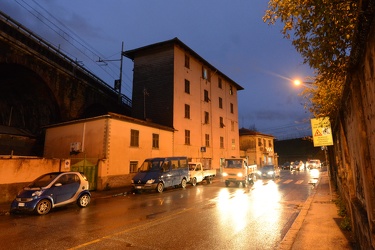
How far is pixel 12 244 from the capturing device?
6.13 metres

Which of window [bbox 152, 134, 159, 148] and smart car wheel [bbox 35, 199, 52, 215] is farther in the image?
window [bbox 152, 134, 159, 148]

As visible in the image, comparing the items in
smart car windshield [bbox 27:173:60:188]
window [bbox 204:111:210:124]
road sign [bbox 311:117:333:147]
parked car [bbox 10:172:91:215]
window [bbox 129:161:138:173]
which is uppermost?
window [bbox 204:111:210:124]

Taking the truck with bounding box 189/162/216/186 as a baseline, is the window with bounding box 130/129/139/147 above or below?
above

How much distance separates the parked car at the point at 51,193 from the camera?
9781 millimetres

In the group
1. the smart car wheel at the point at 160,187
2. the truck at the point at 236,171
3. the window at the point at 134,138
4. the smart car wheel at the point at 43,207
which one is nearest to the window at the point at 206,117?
the window at the point at 134,138

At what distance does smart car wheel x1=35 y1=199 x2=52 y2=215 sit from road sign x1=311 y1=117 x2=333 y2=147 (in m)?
11.2

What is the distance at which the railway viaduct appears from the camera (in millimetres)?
18562

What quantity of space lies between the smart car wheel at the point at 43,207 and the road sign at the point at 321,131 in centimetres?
1124

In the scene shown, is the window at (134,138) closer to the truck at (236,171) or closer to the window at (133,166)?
the window at (133,166)

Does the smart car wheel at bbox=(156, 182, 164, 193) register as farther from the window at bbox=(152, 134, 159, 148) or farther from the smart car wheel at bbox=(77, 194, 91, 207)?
the window at bbox=(152, 134, 159, 148)

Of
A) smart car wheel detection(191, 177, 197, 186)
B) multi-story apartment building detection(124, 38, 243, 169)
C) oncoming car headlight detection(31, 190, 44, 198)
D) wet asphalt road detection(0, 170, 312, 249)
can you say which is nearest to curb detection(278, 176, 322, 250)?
wet asphalt road detection(0, 170, 312, 249)

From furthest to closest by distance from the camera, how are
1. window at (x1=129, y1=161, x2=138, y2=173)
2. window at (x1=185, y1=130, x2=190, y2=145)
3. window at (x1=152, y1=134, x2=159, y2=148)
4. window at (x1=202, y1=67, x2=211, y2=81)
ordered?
window at (x1=202, y1=67, x2=211, y2=81), window at (x1=185, y1=130, x2=190, y2=145), window at (x1=152, y1=134, x2=159, y2=148), window at (x1=129, y1=161, x2=138, y2=173)

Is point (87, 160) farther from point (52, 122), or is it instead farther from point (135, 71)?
point (135, 71)

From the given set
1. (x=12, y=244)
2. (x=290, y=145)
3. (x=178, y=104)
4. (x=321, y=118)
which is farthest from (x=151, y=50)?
(x=290, y=145)
